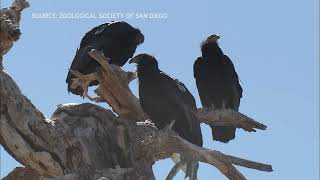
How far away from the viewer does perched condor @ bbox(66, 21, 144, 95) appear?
31.5ft

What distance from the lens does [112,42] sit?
401 inches

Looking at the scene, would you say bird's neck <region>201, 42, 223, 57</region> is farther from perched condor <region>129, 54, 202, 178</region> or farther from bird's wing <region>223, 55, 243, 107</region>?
perched condor <region>129, 54, 202, 178</region>

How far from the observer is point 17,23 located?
7051mm

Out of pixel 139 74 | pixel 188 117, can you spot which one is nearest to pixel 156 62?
pixel 139 74

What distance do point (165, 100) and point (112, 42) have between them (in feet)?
6.04

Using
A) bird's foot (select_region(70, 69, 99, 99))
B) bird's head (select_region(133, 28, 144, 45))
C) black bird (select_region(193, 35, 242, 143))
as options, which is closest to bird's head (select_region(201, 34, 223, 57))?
black bird (select_region(193, 35, 242, 143))

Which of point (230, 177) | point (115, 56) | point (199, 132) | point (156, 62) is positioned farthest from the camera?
point (115, 56)

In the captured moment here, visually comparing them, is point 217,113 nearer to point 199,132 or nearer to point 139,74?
point 199,132

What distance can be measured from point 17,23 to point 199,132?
2.97 m

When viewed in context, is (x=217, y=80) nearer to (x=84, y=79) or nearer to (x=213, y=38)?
(x=213, y=38)

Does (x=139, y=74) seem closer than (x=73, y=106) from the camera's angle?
No

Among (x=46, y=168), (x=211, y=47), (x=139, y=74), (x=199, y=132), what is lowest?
(x=46, y=168)

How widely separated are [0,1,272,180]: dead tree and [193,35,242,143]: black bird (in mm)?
1910

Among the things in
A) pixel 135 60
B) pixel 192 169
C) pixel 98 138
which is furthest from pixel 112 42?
pixel 192 169
